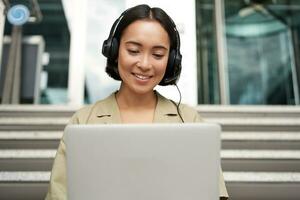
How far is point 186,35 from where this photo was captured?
3160 millimetres

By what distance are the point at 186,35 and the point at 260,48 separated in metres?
2.84

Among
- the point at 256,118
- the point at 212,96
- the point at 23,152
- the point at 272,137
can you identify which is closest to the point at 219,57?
the point at 212,96

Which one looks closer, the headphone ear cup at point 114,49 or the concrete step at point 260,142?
the headphone ear cup at point 114,49

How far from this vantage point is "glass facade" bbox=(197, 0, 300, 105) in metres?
4.84

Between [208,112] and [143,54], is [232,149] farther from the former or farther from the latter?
[143,54]

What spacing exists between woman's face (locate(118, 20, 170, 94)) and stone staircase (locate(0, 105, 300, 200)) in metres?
0.76

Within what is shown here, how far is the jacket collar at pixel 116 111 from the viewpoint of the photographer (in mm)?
1110

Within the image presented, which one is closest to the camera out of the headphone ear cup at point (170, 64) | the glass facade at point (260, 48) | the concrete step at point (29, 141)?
the headphone ear cup at point (170, 64)

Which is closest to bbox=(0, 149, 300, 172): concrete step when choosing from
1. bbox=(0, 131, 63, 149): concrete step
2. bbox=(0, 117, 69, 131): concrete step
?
bbox=(0, 131, 63, 149): concrete step

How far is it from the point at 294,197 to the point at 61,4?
401 centimetres

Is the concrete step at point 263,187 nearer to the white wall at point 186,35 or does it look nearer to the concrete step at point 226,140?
the concrete step at point 226,140

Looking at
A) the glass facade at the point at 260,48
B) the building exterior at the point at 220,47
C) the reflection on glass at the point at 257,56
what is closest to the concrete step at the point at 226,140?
the building exterior at the point at 220,47

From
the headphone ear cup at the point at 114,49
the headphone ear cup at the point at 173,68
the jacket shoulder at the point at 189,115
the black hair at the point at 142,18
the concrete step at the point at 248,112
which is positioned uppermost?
the black hair at the point at 142,18

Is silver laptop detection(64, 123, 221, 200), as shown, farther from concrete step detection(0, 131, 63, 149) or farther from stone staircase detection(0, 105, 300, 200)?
concrete step detection(0, 131, 63, 149)
